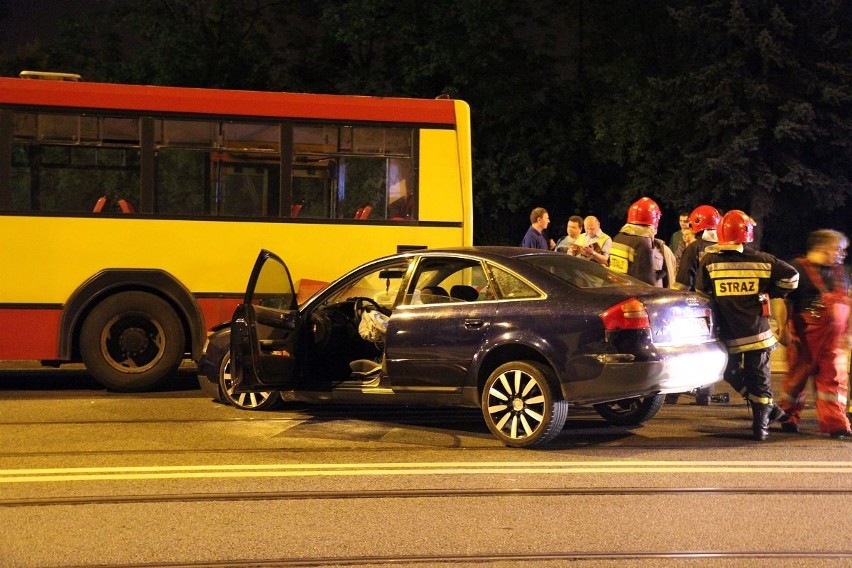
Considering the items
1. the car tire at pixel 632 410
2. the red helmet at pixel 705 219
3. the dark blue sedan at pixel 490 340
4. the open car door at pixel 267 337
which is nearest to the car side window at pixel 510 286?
the dark blue sedan at pixel 490 340

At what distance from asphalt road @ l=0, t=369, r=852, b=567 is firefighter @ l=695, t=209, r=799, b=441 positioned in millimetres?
390

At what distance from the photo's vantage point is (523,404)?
847cm

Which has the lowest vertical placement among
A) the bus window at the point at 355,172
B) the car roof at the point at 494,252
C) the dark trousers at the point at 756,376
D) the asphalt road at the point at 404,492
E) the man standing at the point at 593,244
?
the asphalt road at the point at 404,492

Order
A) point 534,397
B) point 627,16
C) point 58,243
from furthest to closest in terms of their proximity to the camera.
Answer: point 627,16 → point 58,243 → point 534,397

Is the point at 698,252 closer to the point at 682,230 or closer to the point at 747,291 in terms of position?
the point at 747,291

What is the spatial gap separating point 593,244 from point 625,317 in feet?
13.9

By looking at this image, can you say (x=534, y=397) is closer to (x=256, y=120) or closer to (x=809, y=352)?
(x=809, y=352)

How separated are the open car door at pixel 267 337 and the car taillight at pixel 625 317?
2.63 m

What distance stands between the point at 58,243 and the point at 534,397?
5653 millimetres

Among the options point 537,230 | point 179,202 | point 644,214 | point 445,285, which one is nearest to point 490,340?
point 445,285

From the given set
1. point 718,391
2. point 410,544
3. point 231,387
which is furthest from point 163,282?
point 410,544

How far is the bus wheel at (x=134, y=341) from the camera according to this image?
1162 centimetres

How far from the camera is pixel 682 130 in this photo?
1203 inches

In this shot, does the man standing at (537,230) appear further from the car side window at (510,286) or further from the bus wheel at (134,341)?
the car side window at (510,286)
